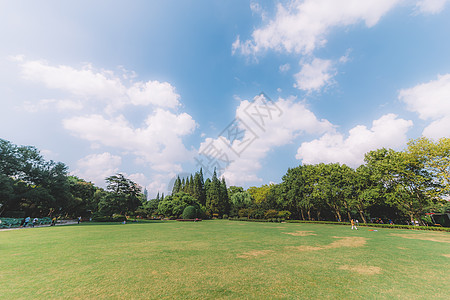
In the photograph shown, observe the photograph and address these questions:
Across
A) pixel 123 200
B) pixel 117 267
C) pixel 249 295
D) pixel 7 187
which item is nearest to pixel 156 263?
pixel 117 267

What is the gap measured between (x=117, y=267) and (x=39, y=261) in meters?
3.49

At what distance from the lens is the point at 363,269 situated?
6.61 meters

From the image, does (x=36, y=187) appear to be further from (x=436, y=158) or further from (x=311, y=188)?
(x=436, y=158)

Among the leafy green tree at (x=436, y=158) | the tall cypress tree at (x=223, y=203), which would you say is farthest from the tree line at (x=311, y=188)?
the tall cypress tree at (x=223, y=203)

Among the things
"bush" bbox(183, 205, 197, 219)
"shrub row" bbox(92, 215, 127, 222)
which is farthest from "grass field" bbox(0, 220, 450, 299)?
"bush" bbox(183, 205, 197, 219)

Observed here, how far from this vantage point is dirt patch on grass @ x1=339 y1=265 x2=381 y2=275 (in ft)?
20.7

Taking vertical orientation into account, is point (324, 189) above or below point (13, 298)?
above

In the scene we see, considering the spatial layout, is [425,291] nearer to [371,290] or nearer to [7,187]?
[371,290]

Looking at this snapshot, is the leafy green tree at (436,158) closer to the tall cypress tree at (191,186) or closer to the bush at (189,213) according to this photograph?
the bush at (189,213)

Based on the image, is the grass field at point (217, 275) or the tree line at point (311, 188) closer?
the grass field at point (217, 275)

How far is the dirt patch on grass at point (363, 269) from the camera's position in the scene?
248 inches

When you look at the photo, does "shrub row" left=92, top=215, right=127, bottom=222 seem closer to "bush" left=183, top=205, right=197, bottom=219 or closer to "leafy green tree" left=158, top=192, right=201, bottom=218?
"leafy green tree" left=158, top=192, right=201, bottom=218

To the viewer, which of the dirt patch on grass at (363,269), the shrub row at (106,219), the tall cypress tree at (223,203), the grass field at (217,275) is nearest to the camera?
the grass field at (217,275)

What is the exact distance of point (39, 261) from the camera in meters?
7.00
